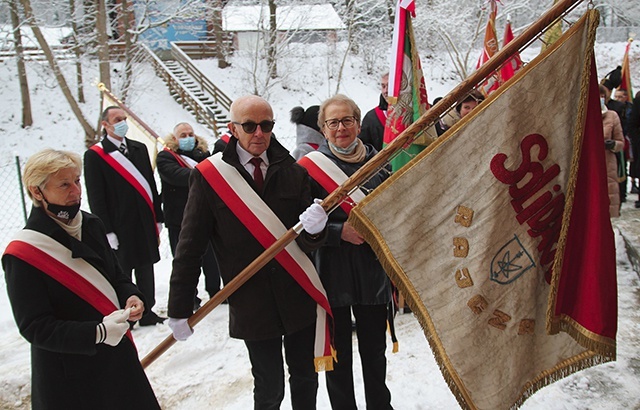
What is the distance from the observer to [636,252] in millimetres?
5797

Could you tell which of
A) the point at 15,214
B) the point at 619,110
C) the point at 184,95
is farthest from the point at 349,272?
the point at 184,95

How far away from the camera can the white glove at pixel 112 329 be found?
2312 millimetres

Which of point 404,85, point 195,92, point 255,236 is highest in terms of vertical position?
point 195,92

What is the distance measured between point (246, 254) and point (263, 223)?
0.63ft

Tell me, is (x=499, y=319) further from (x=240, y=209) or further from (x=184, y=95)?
(x=184, y=95)

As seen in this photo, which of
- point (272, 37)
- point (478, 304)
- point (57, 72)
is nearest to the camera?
point (478, 304)

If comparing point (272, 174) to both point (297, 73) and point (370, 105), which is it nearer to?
point (370, 105)

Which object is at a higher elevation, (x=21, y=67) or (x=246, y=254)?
(x=21, y=67)

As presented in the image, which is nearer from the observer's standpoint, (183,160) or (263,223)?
(263,223)

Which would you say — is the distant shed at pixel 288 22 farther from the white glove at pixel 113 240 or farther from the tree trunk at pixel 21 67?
the white glove at pixel 113 240

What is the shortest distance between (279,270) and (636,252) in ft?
15.6

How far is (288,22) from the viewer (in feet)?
71.3

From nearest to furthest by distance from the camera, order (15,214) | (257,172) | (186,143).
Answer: (257,172) → (186,143) → (15,214)

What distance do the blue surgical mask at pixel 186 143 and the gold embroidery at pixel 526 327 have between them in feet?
14.1
